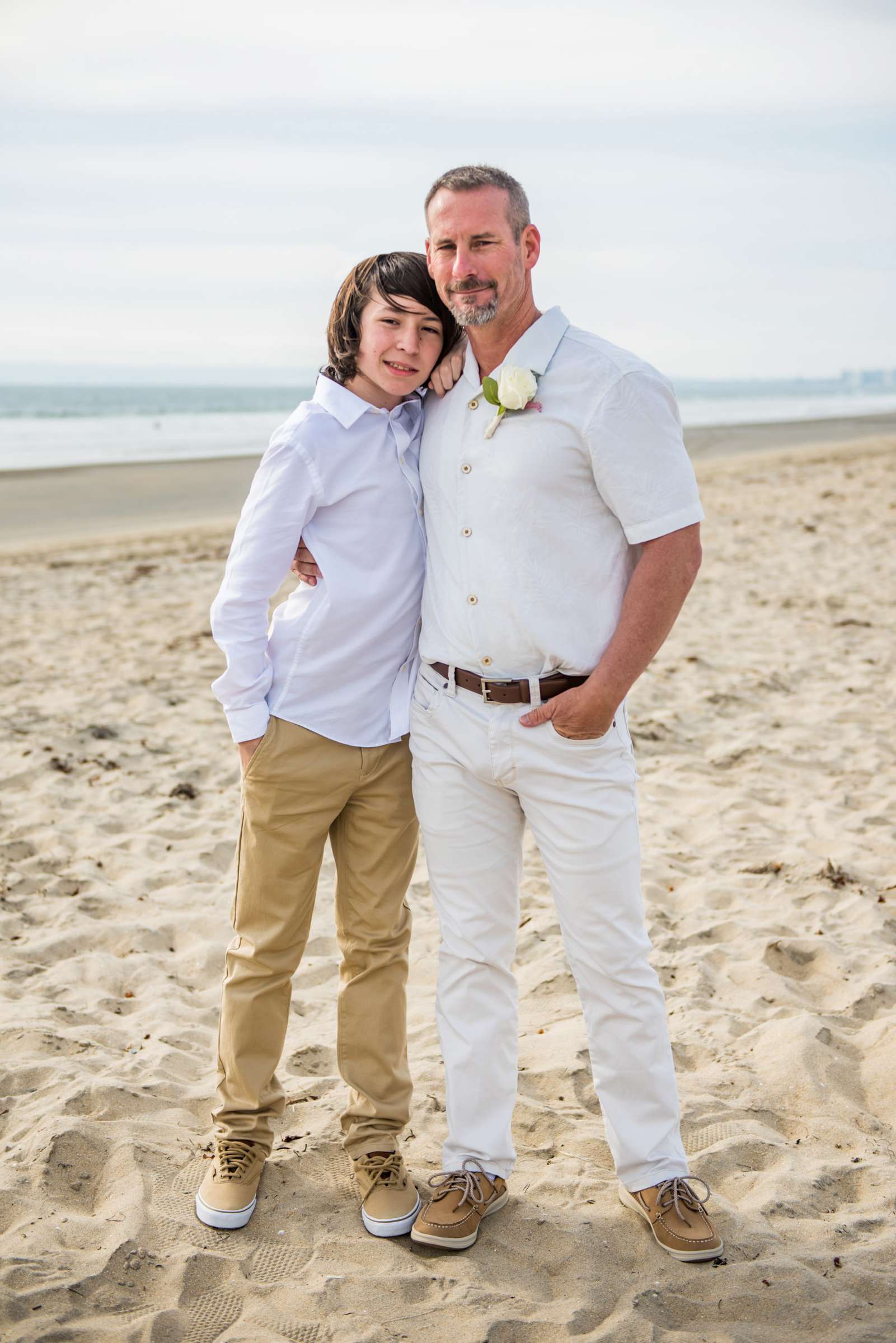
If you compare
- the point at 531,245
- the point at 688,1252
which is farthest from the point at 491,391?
the point at 688,1252

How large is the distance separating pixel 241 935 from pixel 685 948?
1.68 metres

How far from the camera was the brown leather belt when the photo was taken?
2449 mm

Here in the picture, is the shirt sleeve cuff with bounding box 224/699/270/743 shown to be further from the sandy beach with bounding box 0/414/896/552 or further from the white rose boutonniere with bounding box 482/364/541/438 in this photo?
the sandy beach with bounding box 0/414/896/552

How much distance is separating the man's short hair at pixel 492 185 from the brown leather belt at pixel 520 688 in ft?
3.14

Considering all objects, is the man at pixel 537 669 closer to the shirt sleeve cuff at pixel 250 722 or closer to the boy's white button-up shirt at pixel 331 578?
the boy's white button-up shirt at pixel 331 578

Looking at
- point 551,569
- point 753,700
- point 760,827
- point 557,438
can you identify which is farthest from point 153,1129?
point 753,700

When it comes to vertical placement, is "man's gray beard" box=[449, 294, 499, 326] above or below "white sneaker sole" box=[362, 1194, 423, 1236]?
above

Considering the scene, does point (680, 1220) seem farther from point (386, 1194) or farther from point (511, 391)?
point (511, 391)

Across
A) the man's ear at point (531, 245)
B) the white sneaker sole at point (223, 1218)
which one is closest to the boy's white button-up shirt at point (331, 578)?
the man's ear at point (531, 245)

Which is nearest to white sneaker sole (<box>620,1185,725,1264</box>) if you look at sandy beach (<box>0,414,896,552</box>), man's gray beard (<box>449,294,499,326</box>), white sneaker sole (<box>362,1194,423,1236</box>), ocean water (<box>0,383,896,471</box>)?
white sneaker sole (<box>362,1194,423,1236</box>)

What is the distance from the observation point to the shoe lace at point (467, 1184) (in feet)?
8.33

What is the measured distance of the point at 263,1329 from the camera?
2221 millimetres

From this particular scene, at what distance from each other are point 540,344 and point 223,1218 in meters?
2.08

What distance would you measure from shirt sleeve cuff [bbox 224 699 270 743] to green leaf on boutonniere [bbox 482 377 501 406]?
86 cm
